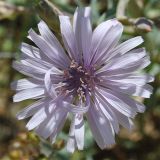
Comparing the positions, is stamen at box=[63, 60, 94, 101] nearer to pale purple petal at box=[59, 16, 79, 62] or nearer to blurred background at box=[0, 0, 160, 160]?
pale purple petal at box=[59, 16, 79, 62]

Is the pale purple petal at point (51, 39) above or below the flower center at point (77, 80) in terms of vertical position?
above

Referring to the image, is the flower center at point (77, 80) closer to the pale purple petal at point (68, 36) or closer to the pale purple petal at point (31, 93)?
the pale purple petal at point (68, 36)

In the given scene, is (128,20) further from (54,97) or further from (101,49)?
(54,97)

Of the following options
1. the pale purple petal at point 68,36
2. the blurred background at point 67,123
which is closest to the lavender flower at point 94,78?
the pale purple petal at point 68,36

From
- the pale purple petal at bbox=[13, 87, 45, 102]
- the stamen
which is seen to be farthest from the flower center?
the pale purple petal at bbox=[13, 87, 45, 102]

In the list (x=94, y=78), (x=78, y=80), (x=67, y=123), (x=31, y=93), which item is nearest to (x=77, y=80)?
(x=78, y=80)

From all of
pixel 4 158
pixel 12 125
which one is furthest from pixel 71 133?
pixel 12 125
